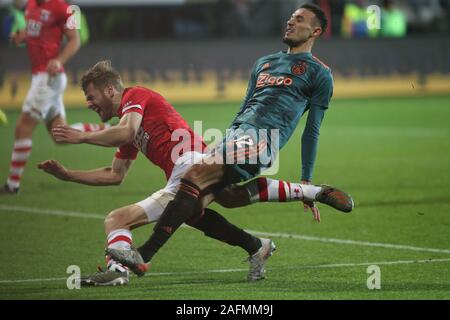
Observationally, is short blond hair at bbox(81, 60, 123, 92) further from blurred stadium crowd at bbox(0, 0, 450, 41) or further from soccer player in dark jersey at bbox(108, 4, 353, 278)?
blurred stadium crowd at bbox(0, 0, 450, 41)

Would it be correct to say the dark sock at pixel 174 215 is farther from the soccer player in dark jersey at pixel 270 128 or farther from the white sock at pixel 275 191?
the white sock at pixel 275 191

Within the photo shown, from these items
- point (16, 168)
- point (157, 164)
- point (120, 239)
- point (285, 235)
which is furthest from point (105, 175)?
point (16, 168)

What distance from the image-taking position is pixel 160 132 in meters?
8.59

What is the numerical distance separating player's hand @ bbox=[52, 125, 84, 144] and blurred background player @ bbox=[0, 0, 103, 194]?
6.46 m

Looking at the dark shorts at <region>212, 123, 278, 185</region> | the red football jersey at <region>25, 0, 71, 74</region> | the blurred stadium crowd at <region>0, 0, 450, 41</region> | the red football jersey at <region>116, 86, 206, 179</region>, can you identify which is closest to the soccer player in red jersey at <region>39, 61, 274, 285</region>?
the red football jersey at <region>116, 86, 206, 179</region>

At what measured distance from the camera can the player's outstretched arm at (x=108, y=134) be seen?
8.05 m

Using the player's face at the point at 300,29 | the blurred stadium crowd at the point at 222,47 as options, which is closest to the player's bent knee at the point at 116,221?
the player's face at the point at 300,29

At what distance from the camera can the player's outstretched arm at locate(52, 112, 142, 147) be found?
8055 mm

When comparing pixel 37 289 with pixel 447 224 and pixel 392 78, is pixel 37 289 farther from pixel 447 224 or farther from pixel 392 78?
pixel 392 78

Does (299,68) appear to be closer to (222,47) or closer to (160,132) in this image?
(160,132)

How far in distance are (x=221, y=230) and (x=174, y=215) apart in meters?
0.70

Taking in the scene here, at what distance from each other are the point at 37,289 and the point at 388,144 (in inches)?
472

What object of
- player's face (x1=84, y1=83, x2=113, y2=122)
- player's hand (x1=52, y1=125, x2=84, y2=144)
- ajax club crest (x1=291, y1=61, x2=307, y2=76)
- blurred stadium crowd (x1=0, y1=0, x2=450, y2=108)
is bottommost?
player's hand (x1=52, y1=125, x2=84, y2=144)
